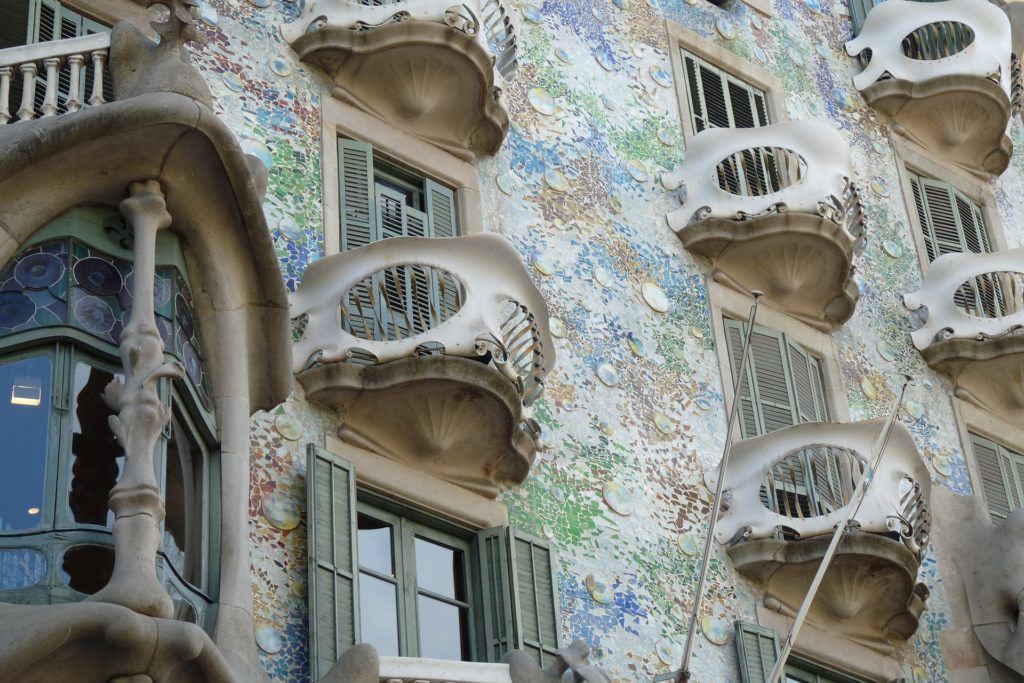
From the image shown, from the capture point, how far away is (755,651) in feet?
53.1

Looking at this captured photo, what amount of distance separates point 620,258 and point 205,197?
5412mm

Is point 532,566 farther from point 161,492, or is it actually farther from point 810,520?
point 161,492

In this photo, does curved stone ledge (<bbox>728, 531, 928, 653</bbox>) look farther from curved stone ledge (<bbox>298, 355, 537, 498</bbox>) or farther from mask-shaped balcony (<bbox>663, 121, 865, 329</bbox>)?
mask-shaped balcony (<bbox>663, 121, 865, 329</bbox>)

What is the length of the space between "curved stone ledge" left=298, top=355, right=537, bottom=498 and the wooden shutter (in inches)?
91.1

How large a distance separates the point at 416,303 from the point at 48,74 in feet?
10.3

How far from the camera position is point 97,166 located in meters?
12.7

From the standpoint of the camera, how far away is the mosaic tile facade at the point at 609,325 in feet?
50.5

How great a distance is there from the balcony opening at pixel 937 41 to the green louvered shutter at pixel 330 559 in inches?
387

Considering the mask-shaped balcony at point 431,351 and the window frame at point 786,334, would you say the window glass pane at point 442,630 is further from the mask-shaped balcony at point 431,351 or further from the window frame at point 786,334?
the window frame at point 786,334

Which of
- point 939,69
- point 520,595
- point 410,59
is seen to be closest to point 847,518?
point 520,595

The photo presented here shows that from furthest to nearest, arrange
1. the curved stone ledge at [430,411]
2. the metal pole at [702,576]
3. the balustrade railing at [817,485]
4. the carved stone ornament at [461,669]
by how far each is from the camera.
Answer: the balustrade railing at [817,485] < the curved stone ledge at [430,411] < the metal pole at [702,576] < the carved stone ornament at [461,669]

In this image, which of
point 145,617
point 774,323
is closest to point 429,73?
point 774,323

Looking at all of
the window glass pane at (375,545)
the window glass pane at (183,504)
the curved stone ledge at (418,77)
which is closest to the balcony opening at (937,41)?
the curved stone ledge at (418,77)

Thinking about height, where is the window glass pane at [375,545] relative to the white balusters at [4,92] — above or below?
below
